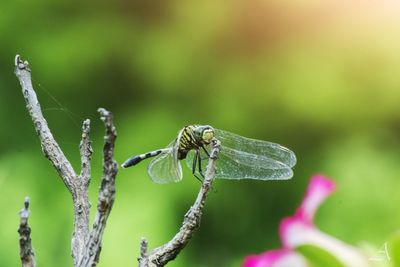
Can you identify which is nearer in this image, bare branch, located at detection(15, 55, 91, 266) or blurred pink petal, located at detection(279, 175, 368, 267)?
blurred pink petal, located at detection(279, 175, 368, 267)

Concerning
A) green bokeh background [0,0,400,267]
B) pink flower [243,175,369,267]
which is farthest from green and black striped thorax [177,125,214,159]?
green bokeh background [0,0,400,267]

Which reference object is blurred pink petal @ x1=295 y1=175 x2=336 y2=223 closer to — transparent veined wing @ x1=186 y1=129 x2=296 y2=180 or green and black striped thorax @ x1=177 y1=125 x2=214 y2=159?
green and black striped thorax @ x1=177 y1=125 x2=214 y2=159

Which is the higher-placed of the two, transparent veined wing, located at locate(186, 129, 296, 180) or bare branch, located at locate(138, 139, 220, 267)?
transparent veined wing, located at locate(186, 129, 296, 180)

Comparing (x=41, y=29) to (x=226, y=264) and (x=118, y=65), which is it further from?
(x=226, y=264)

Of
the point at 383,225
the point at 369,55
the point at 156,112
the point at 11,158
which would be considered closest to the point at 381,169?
the point at 383,225

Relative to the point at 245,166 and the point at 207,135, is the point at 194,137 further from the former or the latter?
the point at 245,166

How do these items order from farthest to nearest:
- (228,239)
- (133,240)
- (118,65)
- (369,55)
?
1. (369,55)
2. (118,65)
3. (228,239)
4. (133,240)

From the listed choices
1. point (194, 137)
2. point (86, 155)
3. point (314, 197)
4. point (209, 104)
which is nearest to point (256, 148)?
point (194, 137)

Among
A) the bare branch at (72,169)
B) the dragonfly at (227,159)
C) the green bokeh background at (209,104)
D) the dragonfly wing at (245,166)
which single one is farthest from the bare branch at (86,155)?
the green bokeh background at (209,104)
